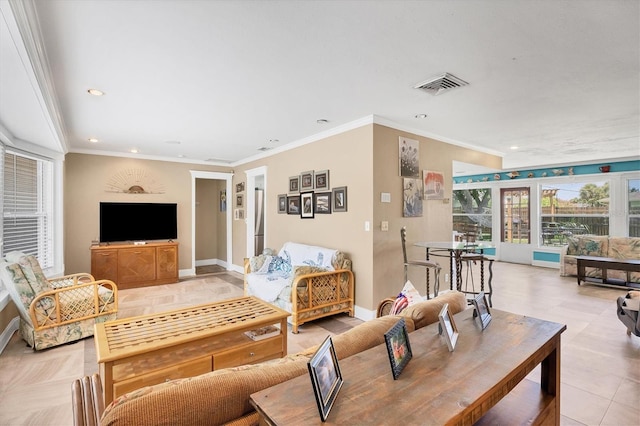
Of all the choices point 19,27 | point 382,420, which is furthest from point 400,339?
point 19,27

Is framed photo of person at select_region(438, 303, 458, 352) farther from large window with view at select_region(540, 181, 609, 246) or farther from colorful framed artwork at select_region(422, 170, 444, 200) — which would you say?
large window with view at select_region(540, 181, 609, 246)

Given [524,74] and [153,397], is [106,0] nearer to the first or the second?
[153,397]

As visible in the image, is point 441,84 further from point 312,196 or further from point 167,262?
point 167,262

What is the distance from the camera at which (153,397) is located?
0.83 m

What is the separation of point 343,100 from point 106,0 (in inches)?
81.6

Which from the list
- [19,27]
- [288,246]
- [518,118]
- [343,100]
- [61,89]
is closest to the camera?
[19,27]

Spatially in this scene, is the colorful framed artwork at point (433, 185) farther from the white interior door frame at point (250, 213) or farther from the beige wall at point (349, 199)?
the white interior door frame at point (250, 213)

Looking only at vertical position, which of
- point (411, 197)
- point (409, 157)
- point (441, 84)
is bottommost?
point (411, 197)

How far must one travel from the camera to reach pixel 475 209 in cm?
909

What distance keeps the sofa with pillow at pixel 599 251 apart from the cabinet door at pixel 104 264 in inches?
335

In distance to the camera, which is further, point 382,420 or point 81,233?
point 81,233

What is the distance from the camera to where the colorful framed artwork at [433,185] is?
15.1ft

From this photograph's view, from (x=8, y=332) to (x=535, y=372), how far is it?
5.11 metres

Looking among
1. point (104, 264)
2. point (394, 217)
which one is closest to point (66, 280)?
point (104, 264)
